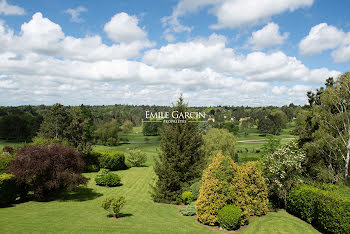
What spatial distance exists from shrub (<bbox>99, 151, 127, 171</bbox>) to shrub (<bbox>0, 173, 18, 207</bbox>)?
18.6m

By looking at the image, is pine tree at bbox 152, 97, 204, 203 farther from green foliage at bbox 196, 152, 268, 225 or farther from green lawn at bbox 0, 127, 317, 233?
green foliage at bbox 196, 152, 268, 225

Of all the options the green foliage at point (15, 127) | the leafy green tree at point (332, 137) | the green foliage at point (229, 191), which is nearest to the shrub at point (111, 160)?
the green foliage at point (229, 191)

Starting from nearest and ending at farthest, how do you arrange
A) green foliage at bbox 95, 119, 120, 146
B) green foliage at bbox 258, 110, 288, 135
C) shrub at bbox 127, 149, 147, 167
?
shrub at bbox 127, 149, 147, 167 → green foliage at bbox 95, 119, 120, 146 → green foliage at bbox 258, 110, 288, 135

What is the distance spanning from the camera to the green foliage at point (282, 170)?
15016 millimetres

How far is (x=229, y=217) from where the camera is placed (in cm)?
1220

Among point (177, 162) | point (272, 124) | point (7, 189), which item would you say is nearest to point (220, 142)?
point (177, 162)

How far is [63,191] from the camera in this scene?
21688 mm

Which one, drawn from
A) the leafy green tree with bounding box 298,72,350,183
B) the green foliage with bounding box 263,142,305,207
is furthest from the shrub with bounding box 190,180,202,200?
the leafy green tree with bounding box 298,72,350,183

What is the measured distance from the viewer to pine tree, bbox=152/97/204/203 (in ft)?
61.8

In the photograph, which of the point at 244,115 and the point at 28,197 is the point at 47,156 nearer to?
the point at 28,197

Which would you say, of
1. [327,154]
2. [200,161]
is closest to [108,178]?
[200,161]

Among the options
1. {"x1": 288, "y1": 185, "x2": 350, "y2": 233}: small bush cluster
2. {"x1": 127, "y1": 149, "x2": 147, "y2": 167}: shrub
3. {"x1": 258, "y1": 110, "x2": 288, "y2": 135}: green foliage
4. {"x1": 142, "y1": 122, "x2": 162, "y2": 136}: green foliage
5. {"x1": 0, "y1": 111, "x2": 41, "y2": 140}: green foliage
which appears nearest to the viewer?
{"x1": 288, "y1": 185, "x2": 350, "y2": 233}: small bush cluster

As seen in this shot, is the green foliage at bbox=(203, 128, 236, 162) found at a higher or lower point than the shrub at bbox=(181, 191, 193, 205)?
higher

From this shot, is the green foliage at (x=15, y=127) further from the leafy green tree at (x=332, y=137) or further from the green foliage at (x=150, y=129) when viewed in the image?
the leafy green tree at (x=332, y=137)
